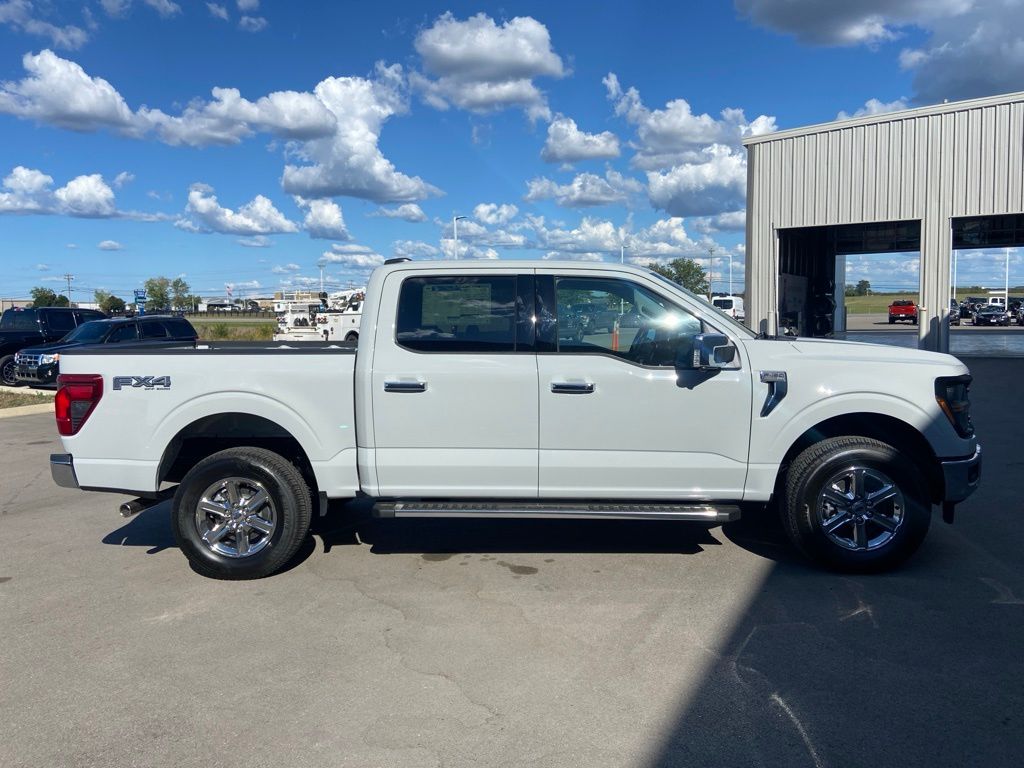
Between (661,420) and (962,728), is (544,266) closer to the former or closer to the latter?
(661,420)

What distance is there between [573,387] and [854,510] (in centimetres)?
199

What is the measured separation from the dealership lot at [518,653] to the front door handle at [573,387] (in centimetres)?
126

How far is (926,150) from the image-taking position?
2150cm

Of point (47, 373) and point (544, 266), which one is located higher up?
point (544, 266)

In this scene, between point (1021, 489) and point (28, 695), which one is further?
point (1021, 489)

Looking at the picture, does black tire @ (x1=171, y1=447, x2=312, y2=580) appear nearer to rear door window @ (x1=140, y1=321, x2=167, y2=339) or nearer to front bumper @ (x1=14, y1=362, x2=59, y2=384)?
rear door window @ (x1=140, y1=321, x2=167, y2=339)

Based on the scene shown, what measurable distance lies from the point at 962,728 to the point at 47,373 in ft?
60.9

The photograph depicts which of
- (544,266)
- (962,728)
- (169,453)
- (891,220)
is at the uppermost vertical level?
(891,220)

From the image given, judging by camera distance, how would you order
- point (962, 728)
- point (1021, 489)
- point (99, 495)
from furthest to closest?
1. point (99, 495)
2. point (1021, 489)
3. point (962, 728)

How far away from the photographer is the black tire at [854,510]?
17.0ft

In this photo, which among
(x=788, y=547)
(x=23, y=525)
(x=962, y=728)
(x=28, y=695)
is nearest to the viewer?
(x=962, y=728)

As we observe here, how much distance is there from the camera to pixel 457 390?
5215 mm

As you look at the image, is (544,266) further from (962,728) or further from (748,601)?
(962,728)

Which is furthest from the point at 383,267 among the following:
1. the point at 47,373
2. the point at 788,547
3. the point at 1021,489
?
the point at 47,373
